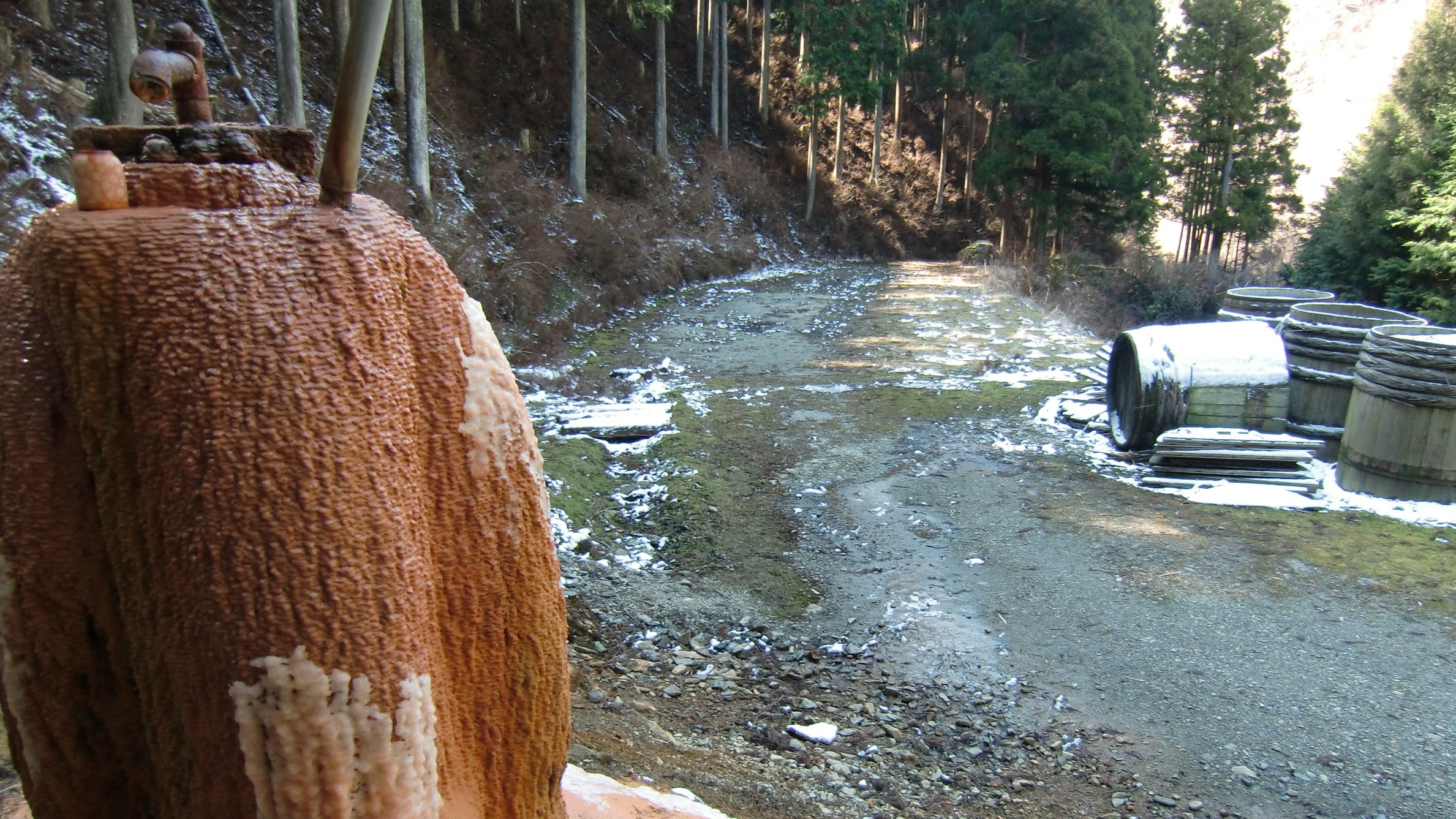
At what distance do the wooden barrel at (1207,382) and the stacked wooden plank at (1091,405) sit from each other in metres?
0.79

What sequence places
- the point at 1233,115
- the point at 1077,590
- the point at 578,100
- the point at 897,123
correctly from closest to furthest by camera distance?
the point at 1077,590, the point at 578,100, the point at 1233,115, the point at 897,123

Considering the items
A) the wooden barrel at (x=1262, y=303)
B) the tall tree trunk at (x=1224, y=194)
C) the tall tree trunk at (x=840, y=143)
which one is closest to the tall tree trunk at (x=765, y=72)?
the tall tree trunk at (x=840, y=143)

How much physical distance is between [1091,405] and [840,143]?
24.2m

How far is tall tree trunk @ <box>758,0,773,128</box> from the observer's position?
30.9 meters

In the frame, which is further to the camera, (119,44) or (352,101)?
(119,44)

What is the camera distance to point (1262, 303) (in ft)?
36.7

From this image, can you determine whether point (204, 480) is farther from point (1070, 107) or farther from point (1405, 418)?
point (1070, 107)

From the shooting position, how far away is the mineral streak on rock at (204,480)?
1.24 metres

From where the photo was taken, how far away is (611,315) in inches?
635

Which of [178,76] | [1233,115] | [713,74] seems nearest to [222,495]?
[178,76]

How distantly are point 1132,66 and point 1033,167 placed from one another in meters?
3.70

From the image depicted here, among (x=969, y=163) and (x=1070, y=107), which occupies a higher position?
(x=1070, y=107)

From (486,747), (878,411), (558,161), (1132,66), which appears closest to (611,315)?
(878,411)

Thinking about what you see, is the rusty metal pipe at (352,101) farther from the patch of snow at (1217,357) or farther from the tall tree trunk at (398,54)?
the tall tree trunk at (398,54)
